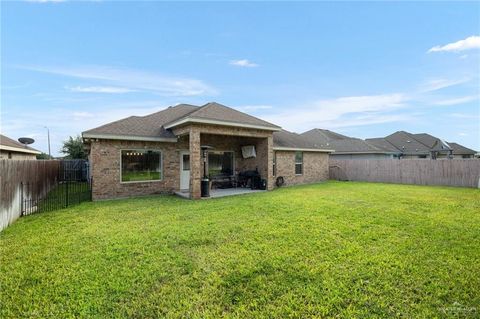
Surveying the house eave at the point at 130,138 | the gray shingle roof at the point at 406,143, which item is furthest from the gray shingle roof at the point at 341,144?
the house eave at the point at 130,138

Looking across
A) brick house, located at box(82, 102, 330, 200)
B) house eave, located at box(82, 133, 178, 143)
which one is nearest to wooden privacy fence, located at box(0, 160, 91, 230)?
brick house, located at box(82, 102, 330, 200)

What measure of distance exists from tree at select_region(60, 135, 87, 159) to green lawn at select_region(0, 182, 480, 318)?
2645cm

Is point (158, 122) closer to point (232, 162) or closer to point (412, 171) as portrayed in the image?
point (232, 162)

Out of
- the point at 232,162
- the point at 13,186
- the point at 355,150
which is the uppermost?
the point at 355,150

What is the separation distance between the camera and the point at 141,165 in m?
11.7

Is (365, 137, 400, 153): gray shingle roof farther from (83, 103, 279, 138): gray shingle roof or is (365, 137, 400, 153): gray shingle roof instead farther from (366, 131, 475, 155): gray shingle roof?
(83, 103, 279, 138): gray shingle roof

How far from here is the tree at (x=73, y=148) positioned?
1186 inches

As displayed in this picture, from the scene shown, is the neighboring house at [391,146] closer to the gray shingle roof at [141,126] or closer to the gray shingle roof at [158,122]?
the gray shingle roof at [158,122]

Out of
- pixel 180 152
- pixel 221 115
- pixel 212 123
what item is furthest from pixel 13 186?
pixel 221 115

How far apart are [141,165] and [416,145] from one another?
1245 inches

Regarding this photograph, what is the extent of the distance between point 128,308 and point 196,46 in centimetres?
1439

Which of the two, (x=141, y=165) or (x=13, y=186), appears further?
(x=141, y=165)

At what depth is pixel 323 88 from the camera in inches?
727

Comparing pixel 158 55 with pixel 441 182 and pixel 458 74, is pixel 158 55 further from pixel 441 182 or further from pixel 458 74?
pixel 441 182
